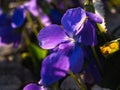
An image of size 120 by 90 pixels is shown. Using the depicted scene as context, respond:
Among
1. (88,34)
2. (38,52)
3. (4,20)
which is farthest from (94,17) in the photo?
(4,20)

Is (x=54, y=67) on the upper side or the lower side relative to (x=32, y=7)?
upper

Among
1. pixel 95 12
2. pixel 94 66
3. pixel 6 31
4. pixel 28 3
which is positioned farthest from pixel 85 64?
pixel 28 3

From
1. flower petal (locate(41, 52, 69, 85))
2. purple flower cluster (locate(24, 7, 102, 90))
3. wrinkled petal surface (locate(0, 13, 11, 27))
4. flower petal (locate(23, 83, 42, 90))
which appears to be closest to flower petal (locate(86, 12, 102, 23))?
purple flower cluster (locate(24, 7, 102, 90))

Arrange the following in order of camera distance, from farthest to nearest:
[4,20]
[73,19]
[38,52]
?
[4,20] → [38,52] → [73,19]

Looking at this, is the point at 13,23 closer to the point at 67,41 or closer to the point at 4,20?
the point at 4,20

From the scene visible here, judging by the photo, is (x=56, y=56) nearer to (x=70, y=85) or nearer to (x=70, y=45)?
(x=70, y=45)

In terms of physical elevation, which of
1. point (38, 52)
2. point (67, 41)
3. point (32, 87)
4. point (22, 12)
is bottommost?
point (38, 52)
